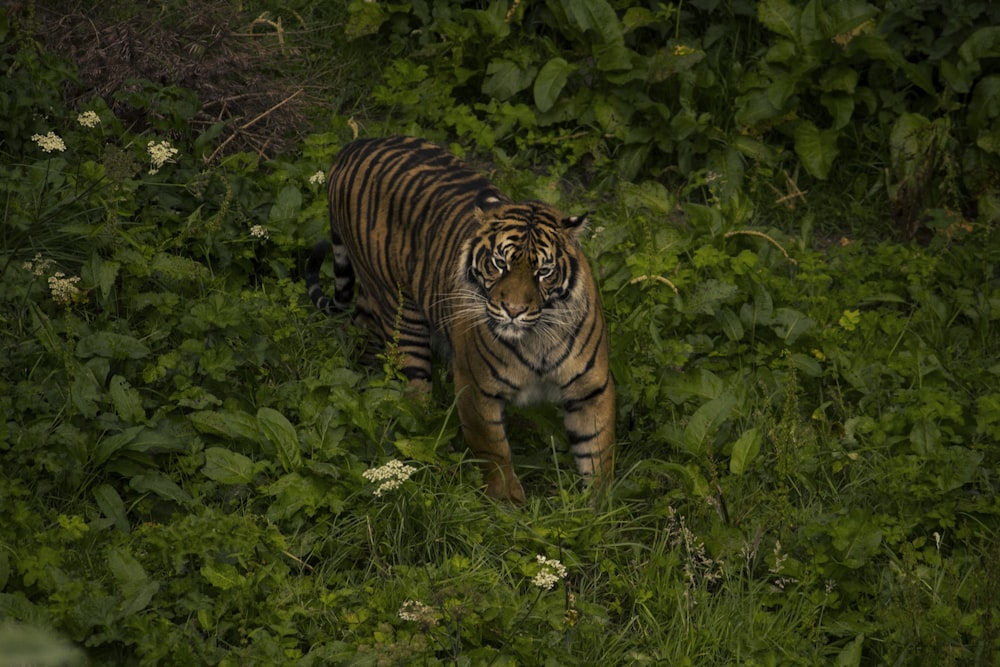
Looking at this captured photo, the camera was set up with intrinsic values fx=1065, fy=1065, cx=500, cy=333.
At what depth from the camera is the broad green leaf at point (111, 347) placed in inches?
155

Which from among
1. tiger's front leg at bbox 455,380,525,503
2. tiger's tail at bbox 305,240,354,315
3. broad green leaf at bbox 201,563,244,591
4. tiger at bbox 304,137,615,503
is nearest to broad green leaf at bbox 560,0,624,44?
tiger at bbox 304,137,615,503

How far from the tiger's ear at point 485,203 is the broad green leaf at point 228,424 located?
111cm

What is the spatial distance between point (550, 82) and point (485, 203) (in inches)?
85.2

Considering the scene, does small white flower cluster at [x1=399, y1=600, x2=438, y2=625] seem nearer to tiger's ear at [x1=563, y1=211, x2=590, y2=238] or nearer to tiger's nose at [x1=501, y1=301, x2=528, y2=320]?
tiger's nose at [x1=501, y1=301, x2=528, y2=320]

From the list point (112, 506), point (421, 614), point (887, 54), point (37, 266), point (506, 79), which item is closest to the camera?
point (421, 614)

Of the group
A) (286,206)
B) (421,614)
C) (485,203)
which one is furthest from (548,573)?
(286,206)

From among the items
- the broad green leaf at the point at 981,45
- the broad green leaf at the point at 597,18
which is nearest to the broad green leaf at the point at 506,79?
the broad green leaf at the point at 597,18

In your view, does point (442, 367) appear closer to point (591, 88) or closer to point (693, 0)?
point (591, 88)

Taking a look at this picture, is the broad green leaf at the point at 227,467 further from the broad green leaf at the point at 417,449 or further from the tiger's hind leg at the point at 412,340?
the tiger's hind leg at the point at 412,340

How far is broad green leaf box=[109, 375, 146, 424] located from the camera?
3.78 m

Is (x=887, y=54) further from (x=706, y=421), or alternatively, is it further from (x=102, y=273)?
(x=102, y=273)

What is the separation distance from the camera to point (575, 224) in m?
3.86

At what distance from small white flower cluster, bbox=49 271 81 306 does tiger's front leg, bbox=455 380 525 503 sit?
156cm

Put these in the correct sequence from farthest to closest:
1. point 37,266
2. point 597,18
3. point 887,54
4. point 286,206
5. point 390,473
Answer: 1. point 597,18
2. point 887,54
3. point 286,206
4. point 37,266
5. point 390,473
